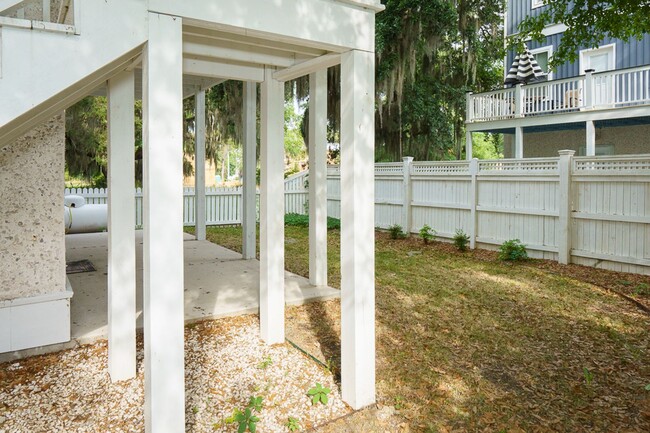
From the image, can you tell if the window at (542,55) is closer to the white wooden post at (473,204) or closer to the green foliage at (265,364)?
the white wooden post at (473,204)

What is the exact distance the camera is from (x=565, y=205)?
680cm

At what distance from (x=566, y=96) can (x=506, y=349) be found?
8690mm

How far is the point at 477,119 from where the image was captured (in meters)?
12.0

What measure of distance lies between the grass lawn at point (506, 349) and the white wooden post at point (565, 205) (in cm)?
41

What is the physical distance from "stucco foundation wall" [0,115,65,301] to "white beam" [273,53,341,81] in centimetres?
169

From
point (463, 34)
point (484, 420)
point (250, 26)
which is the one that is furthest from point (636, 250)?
point (463, 34)

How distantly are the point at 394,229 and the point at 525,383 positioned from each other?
653 centimetres

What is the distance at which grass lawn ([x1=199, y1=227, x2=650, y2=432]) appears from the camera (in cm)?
281

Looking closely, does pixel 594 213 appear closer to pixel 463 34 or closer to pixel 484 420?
pixel 484 420

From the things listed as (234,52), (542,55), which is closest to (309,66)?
(234,52)

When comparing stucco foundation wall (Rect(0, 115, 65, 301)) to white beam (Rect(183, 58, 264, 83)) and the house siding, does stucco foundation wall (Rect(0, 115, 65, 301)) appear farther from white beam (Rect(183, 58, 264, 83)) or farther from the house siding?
the house siding

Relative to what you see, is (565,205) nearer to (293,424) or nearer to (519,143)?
(519,143)

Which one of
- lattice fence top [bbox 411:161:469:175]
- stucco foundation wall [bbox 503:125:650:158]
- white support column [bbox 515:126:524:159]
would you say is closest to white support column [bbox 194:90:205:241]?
lattice fence top [bbox 411:161:469:175]

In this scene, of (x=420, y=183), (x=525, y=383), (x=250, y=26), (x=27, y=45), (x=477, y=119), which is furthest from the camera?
(x=477, y=119)
